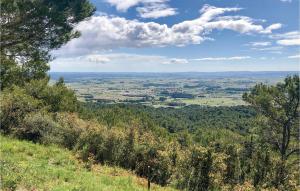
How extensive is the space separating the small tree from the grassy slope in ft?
66.5

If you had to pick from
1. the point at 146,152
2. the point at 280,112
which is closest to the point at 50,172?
the point at 146,152

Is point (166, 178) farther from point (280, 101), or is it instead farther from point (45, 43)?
point (280, 101)

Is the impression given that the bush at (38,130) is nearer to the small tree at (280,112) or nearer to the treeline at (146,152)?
the treeline at (146,152)

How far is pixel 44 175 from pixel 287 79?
24692mm

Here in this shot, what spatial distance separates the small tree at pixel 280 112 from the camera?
29984 mm

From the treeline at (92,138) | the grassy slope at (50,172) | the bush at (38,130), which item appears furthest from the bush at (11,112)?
the grassy slope at (50,172)

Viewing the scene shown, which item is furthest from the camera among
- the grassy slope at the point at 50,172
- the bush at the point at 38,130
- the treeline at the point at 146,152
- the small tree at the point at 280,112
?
the small tree at the point at 280,112

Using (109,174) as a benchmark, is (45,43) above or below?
above

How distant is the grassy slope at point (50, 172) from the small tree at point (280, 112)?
2028cm

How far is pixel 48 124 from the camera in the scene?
18.5 metres

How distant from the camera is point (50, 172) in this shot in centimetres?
1134

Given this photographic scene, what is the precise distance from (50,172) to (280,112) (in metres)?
24.5

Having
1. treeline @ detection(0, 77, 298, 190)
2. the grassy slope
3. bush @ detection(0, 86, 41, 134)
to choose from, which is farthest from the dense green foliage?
the grassy slope

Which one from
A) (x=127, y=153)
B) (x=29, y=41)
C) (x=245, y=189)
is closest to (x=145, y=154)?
(x=127, y=153)
